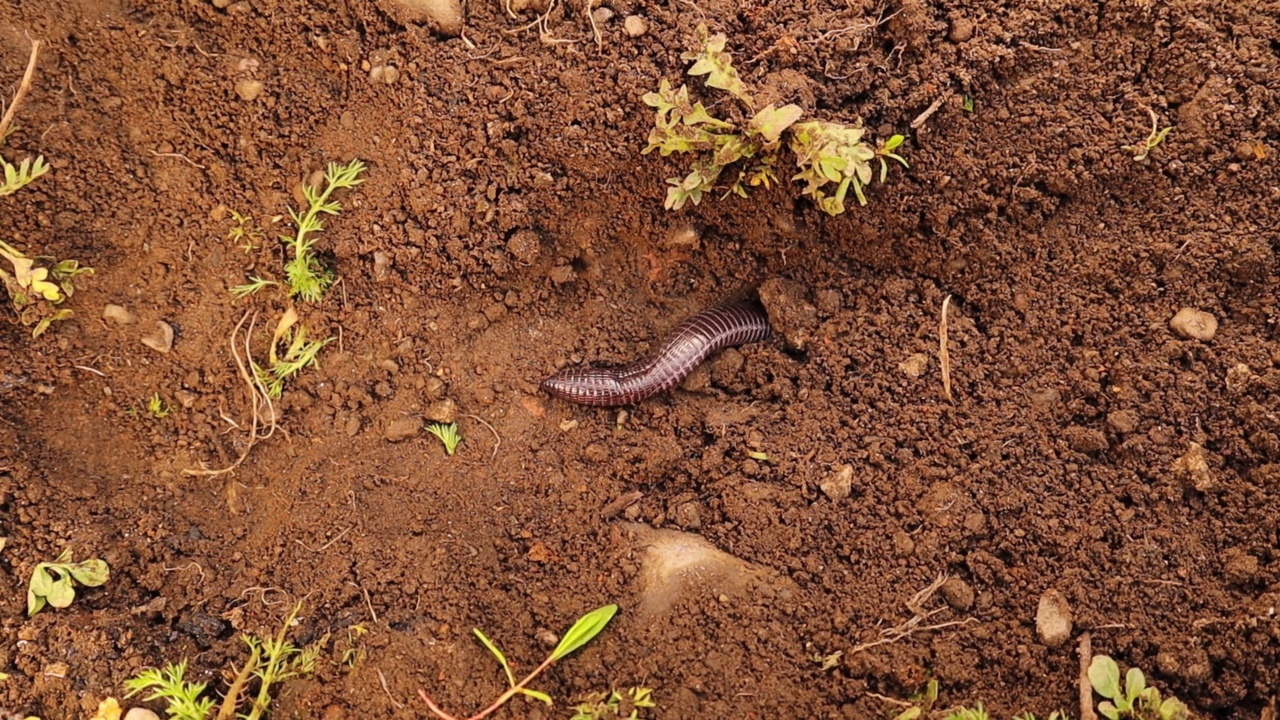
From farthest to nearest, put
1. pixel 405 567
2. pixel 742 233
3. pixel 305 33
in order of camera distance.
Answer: pixel 742 233
pixel 305 33
pixel 405 567

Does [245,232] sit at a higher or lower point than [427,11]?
lower

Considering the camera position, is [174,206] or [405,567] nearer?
[405,567]

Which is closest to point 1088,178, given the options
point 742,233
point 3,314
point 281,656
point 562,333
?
point 742,233

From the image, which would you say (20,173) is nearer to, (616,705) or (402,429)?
(402,429)

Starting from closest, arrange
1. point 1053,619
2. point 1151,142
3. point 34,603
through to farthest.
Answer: point 1053,619, point 34,603, point 1151,142

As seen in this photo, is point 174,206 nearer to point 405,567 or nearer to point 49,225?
point 49,225

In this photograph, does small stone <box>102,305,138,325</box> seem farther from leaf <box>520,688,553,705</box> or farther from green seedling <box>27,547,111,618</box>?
leaf <box>520,688,553,705</box>

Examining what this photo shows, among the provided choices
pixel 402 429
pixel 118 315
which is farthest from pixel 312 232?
pixel 402 429
